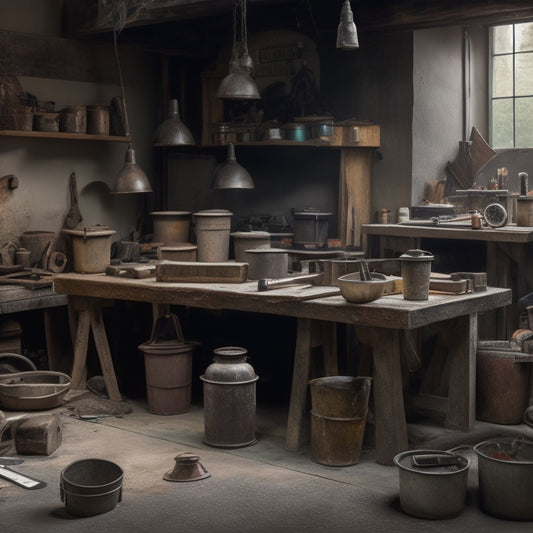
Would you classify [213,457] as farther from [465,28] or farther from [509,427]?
[465,28]

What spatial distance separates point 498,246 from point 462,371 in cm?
189

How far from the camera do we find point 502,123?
9133 mm

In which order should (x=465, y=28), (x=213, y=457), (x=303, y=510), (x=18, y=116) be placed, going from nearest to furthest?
1. (x=303, y=510)
2. (x=213, y=457)
3. (x=18, y=116)
4. (x=465, y=28)

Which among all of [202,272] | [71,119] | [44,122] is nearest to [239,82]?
[71,119]

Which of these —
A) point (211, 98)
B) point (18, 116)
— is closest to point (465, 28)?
point (211, 98)

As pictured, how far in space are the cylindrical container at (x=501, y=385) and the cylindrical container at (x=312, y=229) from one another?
2.41 metres

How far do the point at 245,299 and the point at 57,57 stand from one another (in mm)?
3753

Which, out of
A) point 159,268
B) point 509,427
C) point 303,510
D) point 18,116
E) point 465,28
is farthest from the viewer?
point 465,28

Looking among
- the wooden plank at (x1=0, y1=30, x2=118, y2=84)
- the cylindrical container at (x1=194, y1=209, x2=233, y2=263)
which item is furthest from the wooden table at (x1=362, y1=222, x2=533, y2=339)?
the wooden plank at (x1=0, y1=30, x2=118, y2=84)

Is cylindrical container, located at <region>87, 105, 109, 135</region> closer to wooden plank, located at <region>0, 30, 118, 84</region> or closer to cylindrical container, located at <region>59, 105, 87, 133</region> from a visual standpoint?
cylindrical container, located at <region>59, 105, 87, 133</region>

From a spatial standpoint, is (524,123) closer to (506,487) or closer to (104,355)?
(104,355)

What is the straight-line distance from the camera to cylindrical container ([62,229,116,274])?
23.8 feet

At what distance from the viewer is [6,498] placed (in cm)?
480

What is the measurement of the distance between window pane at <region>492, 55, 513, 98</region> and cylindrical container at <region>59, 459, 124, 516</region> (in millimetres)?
6065
